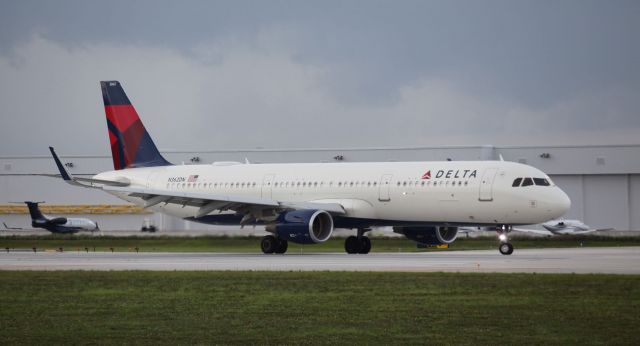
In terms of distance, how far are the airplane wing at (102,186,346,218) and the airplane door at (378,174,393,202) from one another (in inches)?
78.9

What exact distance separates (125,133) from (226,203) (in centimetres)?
1053

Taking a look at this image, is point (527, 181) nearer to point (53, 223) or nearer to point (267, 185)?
point (267, 185)

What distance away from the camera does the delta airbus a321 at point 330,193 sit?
1649 inches

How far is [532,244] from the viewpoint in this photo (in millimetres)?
55938

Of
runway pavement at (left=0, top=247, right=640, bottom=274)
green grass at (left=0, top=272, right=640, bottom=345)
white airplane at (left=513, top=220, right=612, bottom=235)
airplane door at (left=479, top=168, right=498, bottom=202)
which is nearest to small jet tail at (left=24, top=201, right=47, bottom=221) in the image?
white airplane at (left=513, top=220, right=612, bottom=235)

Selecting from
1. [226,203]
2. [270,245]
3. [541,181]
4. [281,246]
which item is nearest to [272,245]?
[270,245]

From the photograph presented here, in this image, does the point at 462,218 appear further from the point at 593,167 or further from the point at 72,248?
the point at 593,167

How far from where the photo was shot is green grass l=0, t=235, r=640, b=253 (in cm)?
5319

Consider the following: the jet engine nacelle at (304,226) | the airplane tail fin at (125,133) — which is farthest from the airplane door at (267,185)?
the airplane tail fin at (125,133)

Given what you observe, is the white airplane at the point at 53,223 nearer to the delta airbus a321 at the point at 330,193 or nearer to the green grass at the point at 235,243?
the green grass at the point at 235,243

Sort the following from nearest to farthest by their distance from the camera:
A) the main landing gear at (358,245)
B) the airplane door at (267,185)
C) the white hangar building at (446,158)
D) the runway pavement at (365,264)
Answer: the runway pavement at (365,264)
the main landing gear at (358,245)
the airplane door at (267,185)
the white hangar building at (446,158)

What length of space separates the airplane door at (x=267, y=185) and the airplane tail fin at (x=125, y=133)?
7.41 m

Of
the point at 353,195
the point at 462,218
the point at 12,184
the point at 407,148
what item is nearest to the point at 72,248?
the point at 353,195

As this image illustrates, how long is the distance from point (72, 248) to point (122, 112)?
7.82 metres
